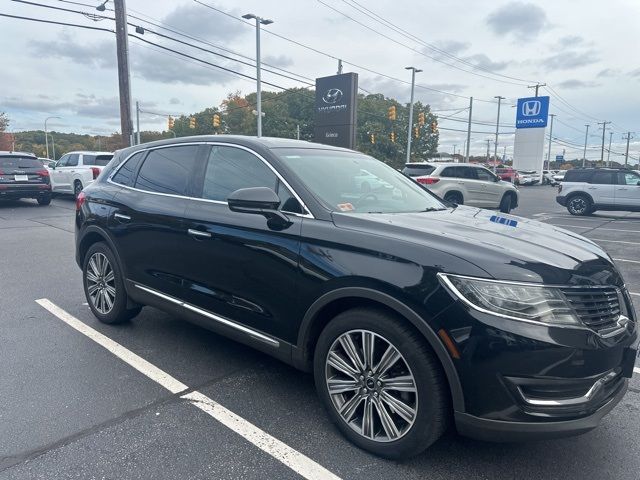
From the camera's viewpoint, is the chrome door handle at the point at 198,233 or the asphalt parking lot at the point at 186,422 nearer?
the asphalt parking lot at the point at 186,422

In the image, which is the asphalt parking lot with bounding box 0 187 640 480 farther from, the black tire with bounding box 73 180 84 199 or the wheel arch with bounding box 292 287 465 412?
the black tire with bounding box 73 180 84 199

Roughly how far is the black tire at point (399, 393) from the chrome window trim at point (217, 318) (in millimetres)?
445

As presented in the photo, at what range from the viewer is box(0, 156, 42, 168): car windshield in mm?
14721

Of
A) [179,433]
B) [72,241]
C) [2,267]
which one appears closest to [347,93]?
[72,241]

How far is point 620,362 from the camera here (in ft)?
7.96

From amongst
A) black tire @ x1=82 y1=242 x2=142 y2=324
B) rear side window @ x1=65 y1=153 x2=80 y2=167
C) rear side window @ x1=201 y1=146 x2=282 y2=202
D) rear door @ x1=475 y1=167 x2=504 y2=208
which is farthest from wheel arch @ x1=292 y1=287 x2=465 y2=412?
rear side window @ x1=65 y1=153 x2=80 y2=167

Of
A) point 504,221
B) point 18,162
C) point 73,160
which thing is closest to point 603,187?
point 504,221

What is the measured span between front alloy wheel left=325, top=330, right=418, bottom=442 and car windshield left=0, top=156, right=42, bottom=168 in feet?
51.4

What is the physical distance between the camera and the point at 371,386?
2.66 meters

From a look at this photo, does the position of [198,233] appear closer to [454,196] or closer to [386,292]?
[386,292]

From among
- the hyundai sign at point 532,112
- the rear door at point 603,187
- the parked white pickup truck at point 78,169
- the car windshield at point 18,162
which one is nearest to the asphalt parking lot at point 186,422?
the car windshield at point 18,162

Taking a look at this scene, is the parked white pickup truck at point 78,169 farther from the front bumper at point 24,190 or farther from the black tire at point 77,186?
the front bumper at point 24,190

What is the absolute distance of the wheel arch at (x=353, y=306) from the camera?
7.55 ft

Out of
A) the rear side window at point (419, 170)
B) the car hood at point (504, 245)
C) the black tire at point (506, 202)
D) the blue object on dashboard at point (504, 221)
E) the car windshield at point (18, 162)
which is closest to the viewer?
the car hood at point (504, 245)
